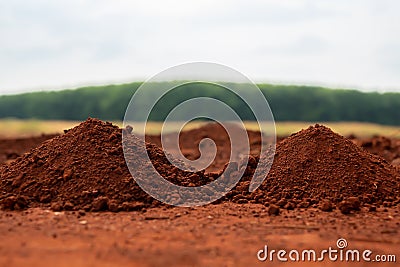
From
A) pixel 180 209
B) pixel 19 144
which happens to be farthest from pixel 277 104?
pixel 180 209

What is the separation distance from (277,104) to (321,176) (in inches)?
806

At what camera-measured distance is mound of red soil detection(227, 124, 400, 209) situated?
7094mm

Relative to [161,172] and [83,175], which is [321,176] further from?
[83,175]

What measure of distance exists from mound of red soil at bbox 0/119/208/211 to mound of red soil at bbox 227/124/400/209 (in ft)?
3.59

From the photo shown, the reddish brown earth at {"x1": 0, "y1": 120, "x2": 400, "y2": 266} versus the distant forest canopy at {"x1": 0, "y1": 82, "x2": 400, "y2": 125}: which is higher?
the distant forest canopy at {"x1": 0, "y1": 82, "x2": 400, "y2": 125}

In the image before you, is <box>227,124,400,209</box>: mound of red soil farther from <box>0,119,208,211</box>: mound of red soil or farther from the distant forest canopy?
the distant forest canopy

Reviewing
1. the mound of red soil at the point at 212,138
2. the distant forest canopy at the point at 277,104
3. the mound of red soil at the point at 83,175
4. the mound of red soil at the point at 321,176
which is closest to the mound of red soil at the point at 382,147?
the mound of red soil at the point at 212,138

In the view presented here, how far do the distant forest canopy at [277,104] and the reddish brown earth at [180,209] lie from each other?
1916 centimetres

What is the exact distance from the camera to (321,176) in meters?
7.46

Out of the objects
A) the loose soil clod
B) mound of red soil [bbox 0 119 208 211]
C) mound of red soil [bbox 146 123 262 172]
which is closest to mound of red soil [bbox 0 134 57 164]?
mound of red soil [bbox 146 123 262 172]

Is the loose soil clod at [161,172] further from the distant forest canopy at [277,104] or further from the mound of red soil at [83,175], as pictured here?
the distant forest canopy at [277,104]

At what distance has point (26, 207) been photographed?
652 centimetres

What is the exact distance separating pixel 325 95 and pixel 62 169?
77.6 ft

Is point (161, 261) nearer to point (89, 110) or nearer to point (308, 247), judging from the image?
point (308, 247)
